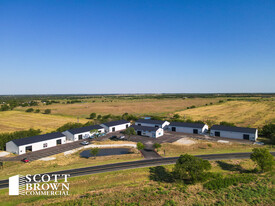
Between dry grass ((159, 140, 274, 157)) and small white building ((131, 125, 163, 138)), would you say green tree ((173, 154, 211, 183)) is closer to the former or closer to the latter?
dry grass ((159, 140, 274, 157))

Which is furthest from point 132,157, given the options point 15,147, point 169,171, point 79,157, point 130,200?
point 15,147

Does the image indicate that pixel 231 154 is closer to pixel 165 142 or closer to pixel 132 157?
pixel 165 142

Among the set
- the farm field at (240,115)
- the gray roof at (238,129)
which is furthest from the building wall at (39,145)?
the farm field at (240,115)

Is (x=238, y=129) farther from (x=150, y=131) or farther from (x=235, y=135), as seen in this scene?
(x=150, y=131)

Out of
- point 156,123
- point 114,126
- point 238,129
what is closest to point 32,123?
point 114,126

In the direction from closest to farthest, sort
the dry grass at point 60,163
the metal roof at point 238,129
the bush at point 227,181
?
the bush at point 227,181, the dry grass at point 60,163, the metal roof at point 238,129

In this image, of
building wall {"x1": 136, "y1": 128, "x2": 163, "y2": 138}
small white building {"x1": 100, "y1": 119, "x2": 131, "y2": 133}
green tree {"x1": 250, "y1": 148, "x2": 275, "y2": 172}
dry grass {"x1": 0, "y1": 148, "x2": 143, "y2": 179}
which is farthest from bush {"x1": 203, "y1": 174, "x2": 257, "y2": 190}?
small white building {"x1": 100, "y1": 119, "x2": 131, "y2": 133}

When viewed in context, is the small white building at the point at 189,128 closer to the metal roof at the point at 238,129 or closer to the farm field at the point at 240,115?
the metal roof at the point at 238,129

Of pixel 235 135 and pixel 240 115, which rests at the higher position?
pixel 240 115
